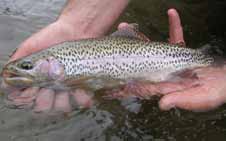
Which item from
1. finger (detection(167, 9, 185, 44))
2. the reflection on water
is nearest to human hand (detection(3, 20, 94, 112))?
the reflection on water

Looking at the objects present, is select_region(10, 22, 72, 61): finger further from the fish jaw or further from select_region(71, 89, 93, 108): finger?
select_region(71, 89, 93, 108): finger

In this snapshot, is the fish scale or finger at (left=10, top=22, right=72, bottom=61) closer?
the fish scale

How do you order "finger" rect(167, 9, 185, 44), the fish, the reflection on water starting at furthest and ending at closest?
"finger" rect(167, 9, 185, 44) < the reflection on water < the fish

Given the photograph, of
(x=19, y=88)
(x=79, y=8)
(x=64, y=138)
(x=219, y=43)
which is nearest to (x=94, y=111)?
(x=64, y=138)

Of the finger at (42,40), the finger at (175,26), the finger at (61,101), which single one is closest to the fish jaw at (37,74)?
the finger at (61,101)

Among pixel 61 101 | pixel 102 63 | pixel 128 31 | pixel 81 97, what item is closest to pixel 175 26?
pixel 128 31

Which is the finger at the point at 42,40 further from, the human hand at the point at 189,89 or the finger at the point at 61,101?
the human hand at the point at 189,89

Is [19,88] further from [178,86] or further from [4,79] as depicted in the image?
[178,86]
